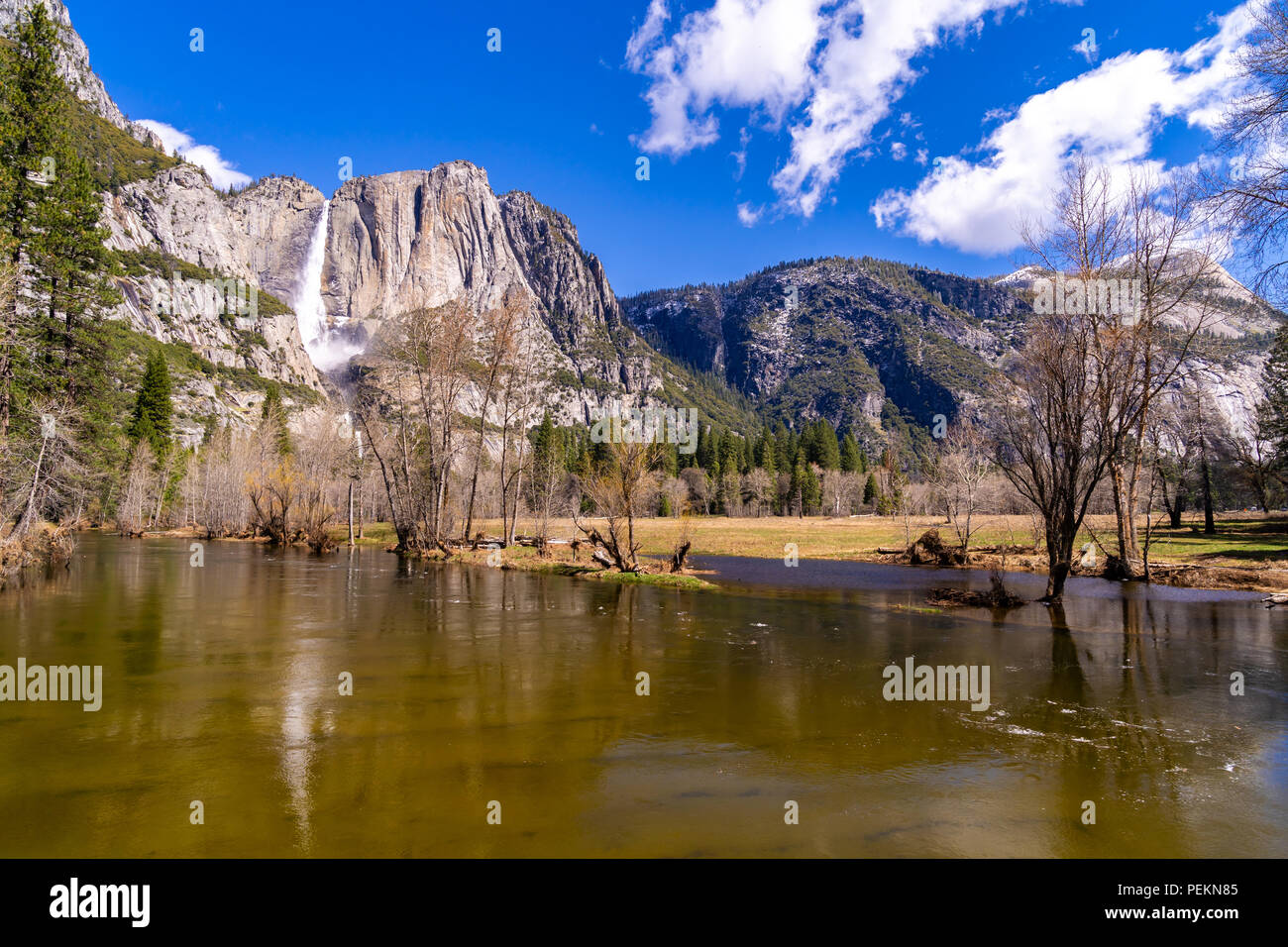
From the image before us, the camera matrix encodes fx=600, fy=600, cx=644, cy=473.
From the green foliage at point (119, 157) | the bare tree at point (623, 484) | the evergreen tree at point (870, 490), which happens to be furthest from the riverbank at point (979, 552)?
the green foliage at point (119, 157)

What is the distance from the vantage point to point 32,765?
729 centimetres

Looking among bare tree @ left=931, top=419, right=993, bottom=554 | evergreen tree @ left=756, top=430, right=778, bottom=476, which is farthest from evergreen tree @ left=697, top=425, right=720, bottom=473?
bare tree @ left=931, top=419, right=993, bottom=554

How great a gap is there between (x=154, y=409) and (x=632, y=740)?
288 feet

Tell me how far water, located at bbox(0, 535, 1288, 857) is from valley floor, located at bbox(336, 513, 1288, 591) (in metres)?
11.0

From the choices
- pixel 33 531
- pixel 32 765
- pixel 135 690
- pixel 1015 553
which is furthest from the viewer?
pixel 1015 553

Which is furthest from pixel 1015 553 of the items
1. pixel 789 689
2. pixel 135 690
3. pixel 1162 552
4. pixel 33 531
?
pixel 33 531

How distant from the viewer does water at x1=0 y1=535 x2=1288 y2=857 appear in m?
5.91

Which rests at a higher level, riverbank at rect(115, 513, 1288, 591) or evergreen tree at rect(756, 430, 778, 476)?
evergreen tree at rect(756, 430, 778, 476)

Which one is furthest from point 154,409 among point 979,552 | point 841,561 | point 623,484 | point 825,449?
point 825,449

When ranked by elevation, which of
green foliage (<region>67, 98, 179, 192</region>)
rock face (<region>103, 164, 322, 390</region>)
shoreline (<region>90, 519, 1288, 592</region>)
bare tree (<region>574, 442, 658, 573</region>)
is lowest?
shoreline (<region>90, 519, 1288, 592</region>)

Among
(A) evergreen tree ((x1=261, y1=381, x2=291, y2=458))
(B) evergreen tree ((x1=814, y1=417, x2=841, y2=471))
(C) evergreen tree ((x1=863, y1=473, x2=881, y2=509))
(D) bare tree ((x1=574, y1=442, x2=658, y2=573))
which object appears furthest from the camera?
(B) evergreen tree ((x1=814, y1=417, x2=841, y2=471))

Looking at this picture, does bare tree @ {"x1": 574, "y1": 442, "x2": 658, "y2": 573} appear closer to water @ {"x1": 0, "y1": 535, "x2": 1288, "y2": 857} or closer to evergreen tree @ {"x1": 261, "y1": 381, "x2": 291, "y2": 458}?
water @ {"x1": 0, "y1": 535, "x2": 1288, "y2": 857}
